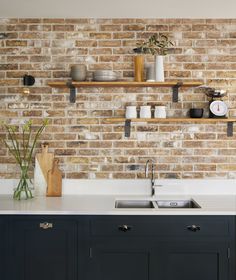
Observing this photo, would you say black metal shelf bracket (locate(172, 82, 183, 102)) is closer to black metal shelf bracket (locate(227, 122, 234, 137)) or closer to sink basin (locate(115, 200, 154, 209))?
black metal shelf bracket (locate(227, 122, 234, 137))

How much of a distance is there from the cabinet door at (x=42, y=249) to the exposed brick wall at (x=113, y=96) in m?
0.70

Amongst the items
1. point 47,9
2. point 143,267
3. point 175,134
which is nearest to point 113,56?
point 47,9

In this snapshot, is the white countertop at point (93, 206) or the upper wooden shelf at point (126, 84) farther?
the upper wooden shelf at point (126, 84)

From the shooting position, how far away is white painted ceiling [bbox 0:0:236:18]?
8.80 feet

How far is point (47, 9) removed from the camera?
9.36 feet

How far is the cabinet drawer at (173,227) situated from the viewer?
243 cm

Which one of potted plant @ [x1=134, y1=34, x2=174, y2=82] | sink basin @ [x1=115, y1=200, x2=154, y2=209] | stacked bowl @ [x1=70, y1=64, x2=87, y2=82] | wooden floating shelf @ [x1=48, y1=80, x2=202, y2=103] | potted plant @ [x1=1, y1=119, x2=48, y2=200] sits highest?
potted plant @ [x1=134, y1=34, x2=174, y2=82]

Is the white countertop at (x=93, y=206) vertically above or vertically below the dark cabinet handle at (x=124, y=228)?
above

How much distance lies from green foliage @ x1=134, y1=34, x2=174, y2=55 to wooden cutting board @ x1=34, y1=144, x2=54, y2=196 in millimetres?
1197

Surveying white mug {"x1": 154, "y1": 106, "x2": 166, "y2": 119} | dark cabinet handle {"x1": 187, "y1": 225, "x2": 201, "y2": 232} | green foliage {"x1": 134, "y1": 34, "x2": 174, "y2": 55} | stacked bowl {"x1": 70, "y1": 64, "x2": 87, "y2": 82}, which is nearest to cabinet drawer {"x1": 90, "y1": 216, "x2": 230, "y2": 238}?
dark cabinet handle {"x1": 187, "y1": 225, "x2": 201, "y2": 232}

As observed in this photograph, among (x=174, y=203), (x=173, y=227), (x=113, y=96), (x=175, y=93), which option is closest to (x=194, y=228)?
(x=173, y=227)

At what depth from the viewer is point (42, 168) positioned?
9.84ft

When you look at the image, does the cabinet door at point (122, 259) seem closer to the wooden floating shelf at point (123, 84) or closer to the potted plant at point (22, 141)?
the potted plant at point (22, 141)

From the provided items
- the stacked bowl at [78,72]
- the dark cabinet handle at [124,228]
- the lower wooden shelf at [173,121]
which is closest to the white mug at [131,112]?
the lower wooden shelf at [173,121]
